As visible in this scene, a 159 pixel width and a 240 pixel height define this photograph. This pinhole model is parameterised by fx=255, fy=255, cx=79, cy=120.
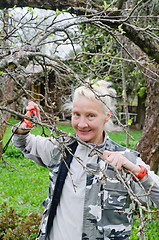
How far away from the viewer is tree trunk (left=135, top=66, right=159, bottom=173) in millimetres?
4109

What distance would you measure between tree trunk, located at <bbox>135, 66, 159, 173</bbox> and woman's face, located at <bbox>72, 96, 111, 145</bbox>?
2524 millimetres

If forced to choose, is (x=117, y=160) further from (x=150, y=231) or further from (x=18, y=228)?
(x=150, y=231)

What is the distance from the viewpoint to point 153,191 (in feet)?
5.46

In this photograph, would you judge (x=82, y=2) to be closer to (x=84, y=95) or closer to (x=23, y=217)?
(x=84, y=95)

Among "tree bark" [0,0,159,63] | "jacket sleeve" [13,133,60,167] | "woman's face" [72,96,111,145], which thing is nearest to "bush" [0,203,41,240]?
"jacket sleeve" [13,133,60,167]

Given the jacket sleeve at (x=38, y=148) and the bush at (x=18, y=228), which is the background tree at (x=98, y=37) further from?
the bush at (x=18, y=228)

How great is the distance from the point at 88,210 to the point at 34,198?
382 centimetres

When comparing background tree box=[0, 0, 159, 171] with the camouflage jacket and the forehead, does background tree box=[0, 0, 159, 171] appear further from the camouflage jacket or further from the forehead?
the camouflage jacket

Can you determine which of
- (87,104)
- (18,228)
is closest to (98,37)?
(87,104)

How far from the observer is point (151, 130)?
418cm

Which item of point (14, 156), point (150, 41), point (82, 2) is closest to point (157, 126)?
point (150, 41)

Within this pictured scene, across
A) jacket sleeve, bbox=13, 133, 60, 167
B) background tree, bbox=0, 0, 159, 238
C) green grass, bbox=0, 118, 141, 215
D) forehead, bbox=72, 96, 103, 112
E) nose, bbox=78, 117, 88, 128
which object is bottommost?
green grass, bbox=0, 118, 141, 215

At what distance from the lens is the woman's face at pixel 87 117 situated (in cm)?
175

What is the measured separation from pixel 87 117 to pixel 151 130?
2.66 metres
